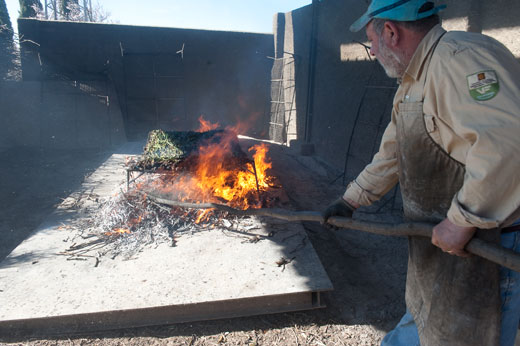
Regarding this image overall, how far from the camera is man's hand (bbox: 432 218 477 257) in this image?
1.44 metres

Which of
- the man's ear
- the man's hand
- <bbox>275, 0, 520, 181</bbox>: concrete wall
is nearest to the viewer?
the man's hand

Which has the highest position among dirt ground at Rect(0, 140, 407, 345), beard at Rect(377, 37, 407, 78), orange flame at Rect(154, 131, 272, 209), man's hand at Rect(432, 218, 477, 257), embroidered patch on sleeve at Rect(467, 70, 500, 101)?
beard at Rect(377, 37, 407, 78)

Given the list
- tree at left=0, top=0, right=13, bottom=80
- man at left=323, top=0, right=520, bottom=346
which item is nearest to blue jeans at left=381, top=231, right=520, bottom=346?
man at left=323, top=0, right=520, bottom=346

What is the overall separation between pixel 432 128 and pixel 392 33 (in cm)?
53

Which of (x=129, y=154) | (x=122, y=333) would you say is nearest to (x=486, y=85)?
(x=122, y=333)

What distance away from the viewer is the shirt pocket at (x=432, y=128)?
1526mm

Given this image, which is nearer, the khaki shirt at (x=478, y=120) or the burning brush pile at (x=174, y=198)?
the khaki shirt at (x=478, y=120)

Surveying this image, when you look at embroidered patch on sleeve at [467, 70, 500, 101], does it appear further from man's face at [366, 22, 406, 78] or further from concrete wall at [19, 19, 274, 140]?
concrete wall at [19, 19, 274, 140]

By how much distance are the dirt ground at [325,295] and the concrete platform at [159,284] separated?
100mm

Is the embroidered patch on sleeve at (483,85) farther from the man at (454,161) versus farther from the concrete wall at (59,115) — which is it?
the concrete wall at (59,115)

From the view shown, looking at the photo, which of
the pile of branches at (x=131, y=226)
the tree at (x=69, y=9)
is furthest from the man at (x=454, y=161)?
the tree at (x=69, y=9)

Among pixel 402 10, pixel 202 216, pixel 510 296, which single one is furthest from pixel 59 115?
pixel 510 296

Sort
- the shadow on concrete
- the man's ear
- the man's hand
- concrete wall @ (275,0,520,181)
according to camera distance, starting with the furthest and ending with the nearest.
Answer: the shadow on concrete
concrete wall @ (275,0,520,181)
the man's ear
the man's hand

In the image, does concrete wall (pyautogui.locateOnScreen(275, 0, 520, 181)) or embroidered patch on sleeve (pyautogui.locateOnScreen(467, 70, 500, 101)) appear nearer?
embroidered patch on sleeve (pyautogui.locateOnScreen(467, 70, 500, 101))
